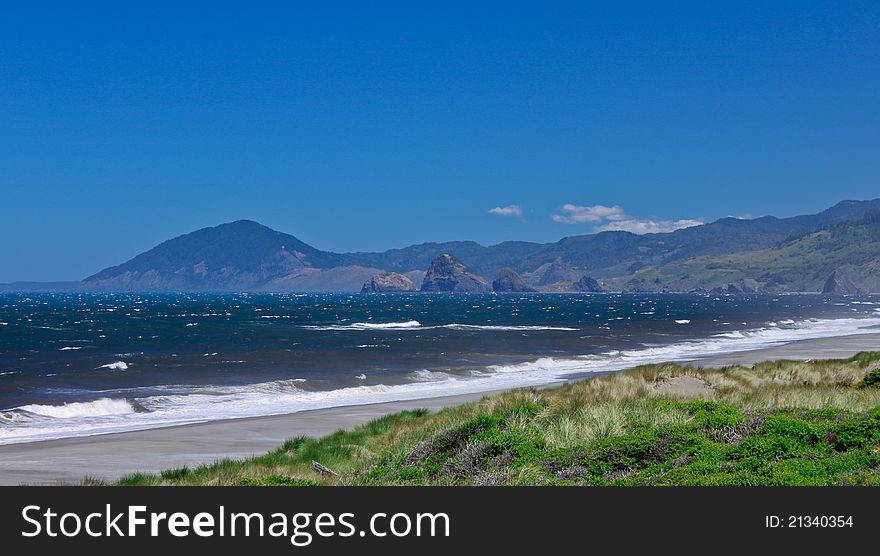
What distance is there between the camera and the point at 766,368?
26969 millimetres

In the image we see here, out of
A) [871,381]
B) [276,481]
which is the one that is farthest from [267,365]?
[276,481]

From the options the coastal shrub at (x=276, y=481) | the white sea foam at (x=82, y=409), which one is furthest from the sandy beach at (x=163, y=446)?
the white sea foam at (x=82, y=409)

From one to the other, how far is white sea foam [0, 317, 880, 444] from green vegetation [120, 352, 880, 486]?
996 centimetres

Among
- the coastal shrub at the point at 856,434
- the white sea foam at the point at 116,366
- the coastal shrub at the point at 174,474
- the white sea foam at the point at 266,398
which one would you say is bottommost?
the white sea foam at the point at 266,398

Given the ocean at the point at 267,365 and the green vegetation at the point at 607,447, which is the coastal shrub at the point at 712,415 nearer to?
the green vegetation at the point at 607,447

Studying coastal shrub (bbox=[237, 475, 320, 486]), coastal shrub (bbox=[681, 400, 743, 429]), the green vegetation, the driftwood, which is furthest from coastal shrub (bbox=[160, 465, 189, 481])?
coastal shrub (bbox=[681, 400, 743, 429])

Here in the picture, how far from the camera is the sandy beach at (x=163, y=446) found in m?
16.0

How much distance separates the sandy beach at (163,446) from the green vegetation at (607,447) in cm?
232

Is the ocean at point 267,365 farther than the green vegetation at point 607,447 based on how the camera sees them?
Yes

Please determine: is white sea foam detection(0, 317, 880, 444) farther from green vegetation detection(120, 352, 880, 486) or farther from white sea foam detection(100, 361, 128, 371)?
green vegetation detection(120, 352, 880, 486)

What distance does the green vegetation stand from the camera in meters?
9.93
